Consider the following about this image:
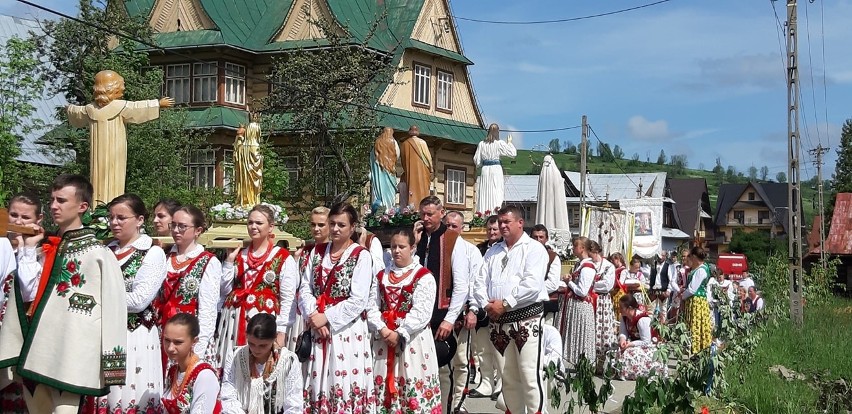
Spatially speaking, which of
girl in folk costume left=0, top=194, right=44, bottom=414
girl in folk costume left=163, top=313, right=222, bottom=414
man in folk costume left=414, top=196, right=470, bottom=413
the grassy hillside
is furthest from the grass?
the grassy hillside

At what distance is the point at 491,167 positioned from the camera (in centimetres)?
1736

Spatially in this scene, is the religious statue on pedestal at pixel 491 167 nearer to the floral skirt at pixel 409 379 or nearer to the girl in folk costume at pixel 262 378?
the floral skirt at pixel 409 379

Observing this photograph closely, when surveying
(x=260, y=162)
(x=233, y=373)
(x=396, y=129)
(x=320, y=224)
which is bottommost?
(x=233, y=373)

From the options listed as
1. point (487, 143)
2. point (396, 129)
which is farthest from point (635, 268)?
point (396, 129)

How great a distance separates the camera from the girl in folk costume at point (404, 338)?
7.58 m

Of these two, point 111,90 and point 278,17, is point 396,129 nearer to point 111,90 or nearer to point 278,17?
point 278,17

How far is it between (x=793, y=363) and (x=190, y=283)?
28.0 feet

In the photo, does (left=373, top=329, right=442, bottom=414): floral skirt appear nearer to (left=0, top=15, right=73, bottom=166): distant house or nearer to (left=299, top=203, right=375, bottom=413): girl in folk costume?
(left=299, top=203, right=375, bottom=413): girl in folk costume

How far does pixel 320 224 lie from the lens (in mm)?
7652

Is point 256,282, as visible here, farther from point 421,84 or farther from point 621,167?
point 621,167

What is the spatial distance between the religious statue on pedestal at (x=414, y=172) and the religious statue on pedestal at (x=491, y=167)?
5.84 feet

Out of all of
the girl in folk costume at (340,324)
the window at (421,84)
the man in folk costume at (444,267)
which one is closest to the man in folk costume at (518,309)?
the man in folk costume at (444,267)

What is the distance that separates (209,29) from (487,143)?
584 inches

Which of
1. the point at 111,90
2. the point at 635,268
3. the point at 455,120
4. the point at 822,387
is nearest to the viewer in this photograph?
the point at 822,387
